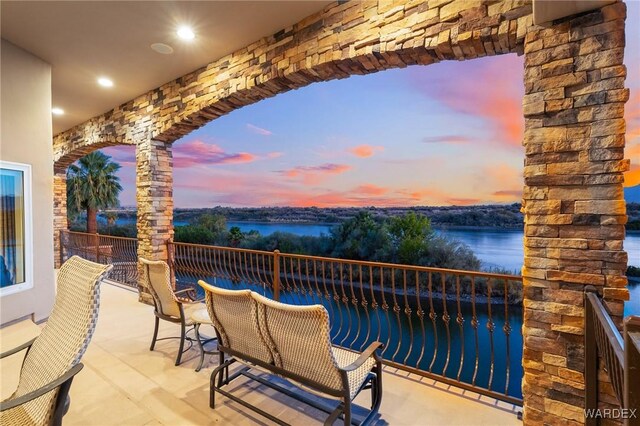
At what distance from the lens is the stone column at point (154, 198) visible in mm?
4602

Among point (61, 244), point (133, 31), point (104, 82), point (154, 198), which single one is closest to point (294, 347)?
point (133, 31)

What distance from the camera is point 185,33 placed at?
3.13m

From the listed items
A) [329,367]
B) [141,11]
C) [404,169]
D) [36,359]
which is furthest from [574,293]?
[404,169]

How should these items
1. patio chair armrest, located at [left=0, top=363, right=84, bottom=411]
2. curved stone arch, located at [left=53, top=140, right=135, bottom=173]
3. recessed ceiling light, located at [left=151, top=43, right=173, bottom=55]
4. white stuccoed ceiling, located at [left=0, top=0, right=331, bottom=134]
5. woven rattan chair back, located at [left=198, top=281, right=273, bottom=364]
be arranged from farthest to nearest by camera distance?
curved stone arch, located at [left=53, top=140, right=135, bottom=173]
recessed ceiling light, located at [left=151, top=43, right=173, bottom=55]
white stuccoed ceiling, located at [left=0, top=0, right=331, bottom=134]
woven rattan chair back, located at [left=198, top=281, right=273, bottom=364]
patio chair armrest, located at [left=0, top=363, right=84, bottom=411]

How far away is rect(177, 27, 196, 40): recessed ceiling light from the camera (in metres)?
3.06

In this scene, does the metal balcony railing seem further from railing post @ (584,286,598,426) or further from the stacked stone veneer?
railing post @ (584,286,598,426)

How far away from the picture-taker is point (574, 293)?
1754mm

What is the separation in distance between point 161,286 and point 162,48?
2591 millimetres

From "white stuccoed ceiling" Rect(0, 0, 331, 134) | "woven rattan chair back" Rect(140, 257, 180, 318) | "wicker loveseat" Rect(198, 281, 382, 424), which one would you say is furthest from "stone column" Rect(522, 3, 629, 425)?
"woven rattan chair back" Rect(140, 257, 180, 318)

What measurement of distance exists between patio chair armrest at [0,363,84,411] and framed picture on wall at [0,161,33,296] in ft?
8.27

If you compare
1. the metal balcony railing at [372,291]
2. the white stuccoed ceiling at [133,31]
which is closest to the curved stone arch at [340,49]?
the white stuccoed ceiling at [133,31]

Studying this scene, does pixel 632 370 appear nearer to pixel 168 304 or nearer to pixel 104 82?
pixel 168 304

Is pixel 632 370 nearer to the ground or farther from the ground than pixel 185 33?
nearer to the ground

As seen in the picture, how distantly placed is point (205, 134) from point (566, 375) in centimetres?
1655
